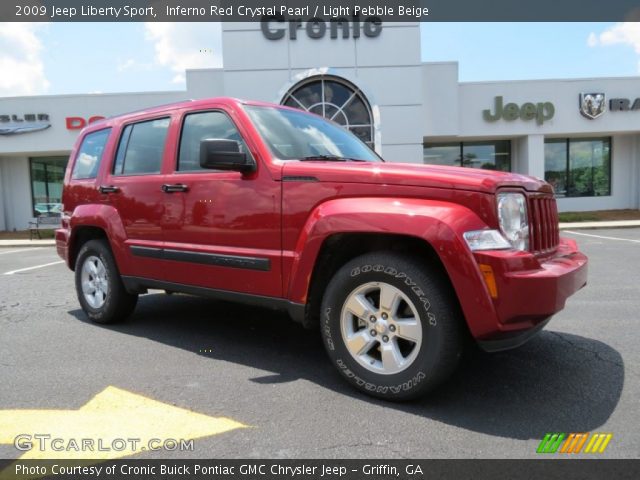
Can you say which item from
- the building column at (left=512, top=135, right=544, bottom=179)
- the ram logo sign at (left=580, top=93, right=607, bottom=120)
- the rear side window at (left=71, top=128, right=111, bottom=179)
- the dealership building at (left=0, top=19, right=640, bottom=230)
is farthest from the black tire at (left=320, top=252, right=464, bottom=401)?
the ram logo sign at (left=580, top=93, right=607, bottom=120)

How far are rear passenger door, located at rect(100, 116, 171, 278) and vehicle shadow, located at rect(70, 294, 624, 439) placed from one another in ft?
2.66

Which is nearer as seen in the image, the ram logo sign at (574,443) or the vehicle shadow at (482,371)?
the ram logo sign at (574,443)

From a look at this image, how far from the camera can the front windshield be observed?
362cm

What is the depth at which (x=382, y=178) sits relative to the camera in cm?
295

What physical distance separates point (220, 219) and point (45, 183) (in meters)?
22.3

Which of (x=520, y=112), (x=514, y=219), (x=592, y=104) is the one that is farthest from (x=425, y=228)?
(x=592, y=104)

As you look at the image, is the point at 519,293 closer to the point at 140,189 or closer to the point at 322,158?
the point at 322,158

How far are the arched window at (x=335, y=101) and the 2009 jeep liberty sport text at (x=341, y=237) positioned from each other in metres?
13.2

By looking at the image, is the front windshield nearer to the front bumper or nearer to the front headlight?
the front headlight

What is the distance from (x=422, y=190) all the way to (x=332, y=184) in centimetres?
59

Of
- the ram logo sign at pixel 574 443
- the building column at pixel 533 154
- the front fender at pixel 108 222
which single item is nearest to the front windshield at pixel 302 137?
the front fender at pixel 108 222

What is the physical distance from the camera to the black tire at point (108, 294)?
185 inches

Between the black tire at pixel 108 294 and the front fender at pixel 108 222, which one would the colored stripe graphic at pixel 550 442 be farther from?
the black tire at pixel 108 294

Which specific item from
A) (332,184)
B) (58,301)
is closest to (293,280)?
(332,184)
